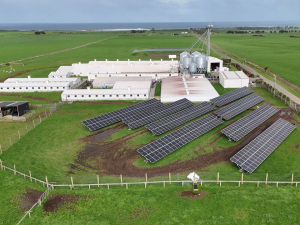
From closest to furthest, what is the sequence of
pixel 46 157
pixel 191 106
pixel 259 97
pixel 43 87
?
pixel 46 157, pixel 191 106, pixel 259 97, pixel 43 87

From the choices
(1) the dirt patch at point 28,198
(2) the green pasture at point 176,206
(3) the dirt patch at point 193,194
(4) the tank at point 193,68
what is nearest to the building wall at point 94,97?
(4) the tank at point 193,68

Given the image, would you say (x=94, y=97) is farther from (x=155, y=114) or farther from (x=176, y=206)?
(x=176, y=206)

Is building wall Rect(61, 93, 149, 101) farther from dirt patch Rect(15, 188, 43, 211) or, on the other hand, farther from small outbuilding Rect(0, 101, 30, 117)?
dirt patch Rect(15, 188, 43, 211)

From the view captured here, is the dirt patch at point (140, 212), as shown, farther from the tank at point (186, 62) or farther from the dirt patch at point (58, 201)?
the tank at point (186, 62)

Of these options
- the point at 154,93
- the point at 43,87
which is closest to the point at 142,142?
the point at 154,93

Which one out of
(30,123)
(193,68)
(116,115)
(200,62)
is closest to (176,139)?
(116,115)

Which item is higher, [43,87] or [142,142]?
[43,87]

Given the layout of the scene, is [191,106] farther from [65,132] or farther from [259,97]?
[65,132]
